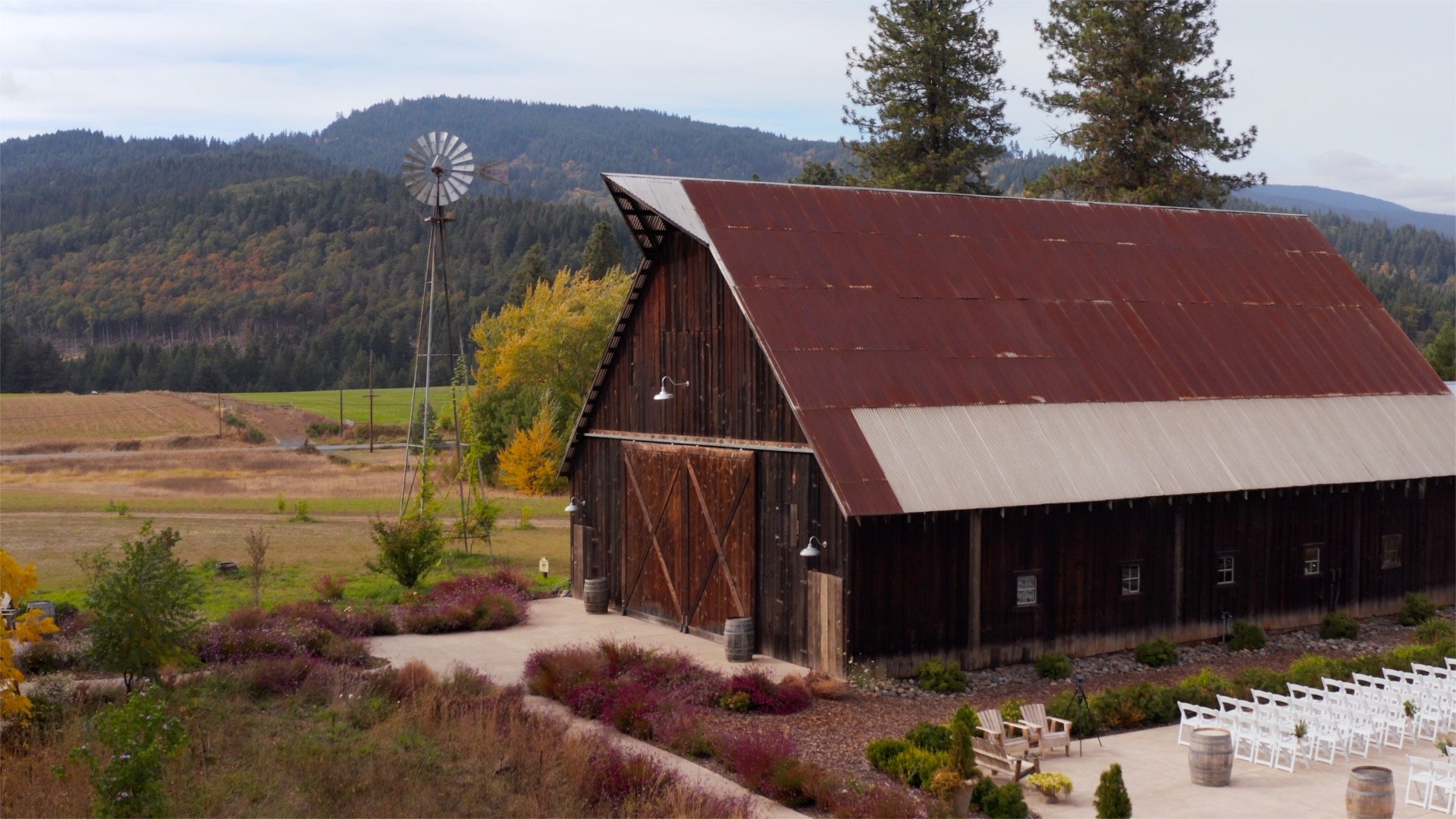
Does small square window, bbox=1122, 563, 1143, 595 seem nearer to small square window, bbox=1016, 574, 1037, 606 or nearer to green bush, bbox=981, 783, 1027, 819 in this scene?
small square window, bbox=1016, 574, 1037, 606

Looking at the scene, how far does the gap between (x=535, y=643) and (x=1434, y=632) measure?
17055mm

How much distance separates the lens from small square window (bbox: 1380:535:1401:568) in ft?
91.9

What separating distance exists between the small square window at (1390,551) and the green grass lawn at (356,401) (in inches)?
3077

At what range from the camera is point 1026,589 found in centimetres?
2323

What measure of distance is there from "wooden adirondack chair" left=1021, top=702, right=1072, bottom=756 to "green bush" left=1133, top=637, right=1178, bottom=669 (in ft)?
19.3

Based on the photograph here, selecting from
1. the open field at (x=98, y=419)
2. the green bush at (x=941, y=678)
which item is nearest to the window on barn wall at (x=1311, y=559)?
the green bush at (x=941, y=678)

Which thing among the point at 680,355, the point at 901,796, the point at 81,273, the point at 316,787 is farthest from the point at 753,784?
the point at 81,273

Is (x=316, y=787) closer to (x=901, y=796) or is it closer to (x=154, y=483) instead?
(x=901, y=796)

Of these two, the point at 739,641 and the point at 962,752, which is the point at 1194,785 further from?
the point at 739,641

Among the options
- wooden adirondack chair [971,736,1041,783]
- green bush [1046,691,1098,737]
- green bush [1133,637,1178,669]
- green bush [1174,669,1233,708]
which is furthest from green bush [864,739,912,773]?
green bush [1133,637,1178,669]

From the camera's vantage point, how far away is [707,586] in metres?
25.2

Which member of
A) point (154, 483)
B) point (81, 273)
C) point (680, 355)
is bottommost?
point (154, 483)

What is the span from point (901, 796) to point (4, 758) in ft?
33.9

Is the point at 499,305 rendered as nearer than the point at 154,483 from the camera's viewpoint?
No
